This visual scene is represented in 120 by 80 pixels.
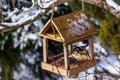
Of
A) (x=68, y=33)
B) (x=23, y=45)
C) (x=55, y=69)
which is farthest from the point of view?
(x=23, y=45)

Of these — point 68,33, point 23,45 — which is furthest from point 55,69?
point 23,45

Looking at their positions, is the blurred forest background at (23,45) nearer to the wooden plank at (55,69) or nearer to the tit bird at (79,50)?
the tit bird at (79,50)

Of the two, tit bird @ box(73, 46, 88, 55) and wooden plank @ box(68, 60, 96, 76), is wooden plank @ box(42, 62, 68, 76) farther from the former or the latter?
tit bird @ box(73, 46, 88, 55)

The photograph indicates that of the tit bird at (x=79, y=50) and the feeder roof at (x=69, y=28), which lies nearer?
the feeder roof at (x=69, y=28)

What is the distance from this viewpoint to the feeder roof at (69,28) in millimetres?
2225

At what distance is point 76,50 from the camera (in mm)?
2506

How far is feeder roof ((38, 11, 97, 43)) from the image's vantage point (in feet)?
7.30

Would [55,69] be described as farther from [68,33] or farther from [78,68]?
[68,33]

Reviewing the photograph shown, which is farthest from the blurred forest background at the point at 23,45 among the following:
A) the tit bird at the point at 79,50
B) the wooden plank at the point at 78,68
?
the wooden plank at the point at 78,68

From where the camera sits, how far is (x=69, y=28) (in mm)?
2260

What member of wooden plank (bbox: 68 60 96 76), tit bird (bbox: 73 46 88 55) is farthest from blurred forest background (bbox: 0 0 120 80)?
wooden plank (bbox: 68 60 96 76)

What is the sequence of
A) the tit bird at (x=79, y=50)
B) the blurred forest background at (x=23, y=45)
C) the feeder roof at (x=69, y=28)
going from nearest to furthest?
the feeder roof at (x=69, y=28) < the tit bird at (x=79, y=50) < the blurred forest background at (x=23, y=45)

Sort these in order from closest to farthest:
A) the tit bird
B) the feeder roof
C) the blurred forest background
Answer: the feeder roof < the tit bird < the blurred forest background

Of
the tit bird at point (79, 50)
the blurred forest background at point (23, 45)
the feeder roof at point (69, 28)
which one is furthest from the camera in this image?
the blurred forest background at point (23, 45)
